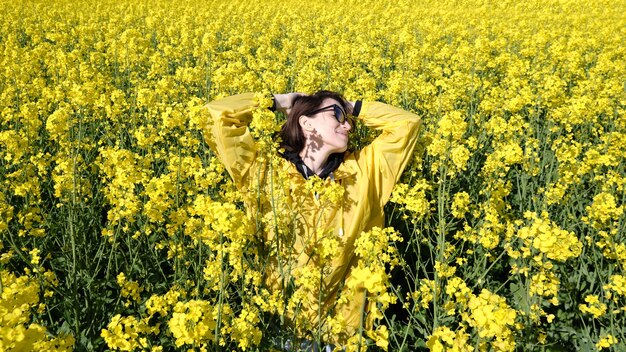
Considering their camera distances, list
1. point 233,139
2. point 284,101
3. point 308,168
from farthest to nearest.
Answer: point 284,101 < point 308,168 < point 233,139

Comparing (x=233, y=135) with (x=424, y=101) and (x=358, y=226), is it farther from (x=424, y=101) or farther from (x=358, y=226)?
(x=424, y=101)

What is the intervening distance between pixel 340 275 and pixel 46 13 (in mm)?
13660

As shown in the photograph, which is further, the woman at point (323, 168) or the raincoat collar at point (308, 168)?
the raincoat collar at point (308, 168)

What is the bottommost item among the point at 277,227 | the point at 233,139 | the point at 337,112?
the point at 277,227

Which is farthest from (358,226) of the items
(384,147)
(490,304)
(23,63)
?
(23,63)

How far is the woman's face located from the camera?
292 centimetres

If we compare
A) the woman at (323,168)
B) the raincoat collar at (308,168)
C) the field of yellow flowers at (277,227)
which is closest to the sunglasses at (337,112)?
the woman at (323,168)

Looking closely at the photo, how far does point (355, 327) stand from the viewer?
115 inches

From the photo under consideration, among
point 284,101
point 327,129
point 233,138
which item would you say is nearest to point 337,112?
point 327,129

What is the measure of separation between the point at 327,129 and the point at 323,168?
0.28 metres

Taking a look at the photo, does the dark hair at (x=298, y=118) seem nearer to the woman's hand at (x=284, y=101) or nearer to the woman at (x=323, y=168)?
the woman at (x=323, y=168)

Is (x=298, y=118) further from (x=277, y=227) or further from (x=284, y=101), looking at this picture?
(x=277, y=227)

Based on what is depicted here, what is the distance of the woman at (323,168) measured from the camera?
9.39 feet

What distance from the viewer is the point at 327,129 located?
2.93 metres
